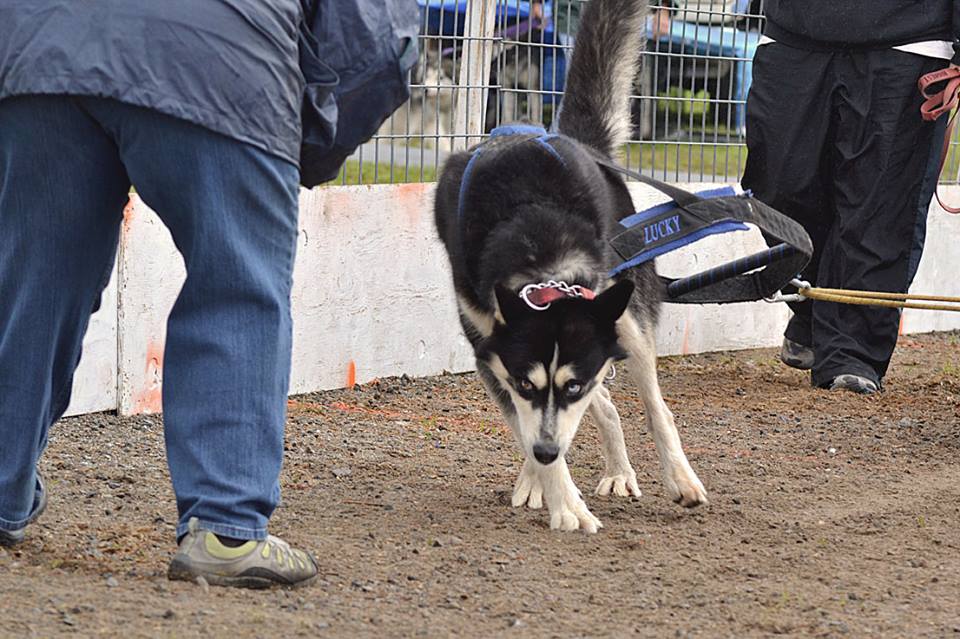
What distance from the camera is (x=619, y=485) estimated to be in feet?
14.1

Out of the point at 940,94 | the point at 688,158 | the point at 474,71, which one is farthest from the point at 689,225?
the point at 688,158

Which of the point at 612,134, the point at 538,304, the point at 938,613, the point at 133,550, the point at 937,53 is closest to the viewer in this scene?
the point at 938,613

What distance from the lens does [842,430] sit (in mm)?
5336

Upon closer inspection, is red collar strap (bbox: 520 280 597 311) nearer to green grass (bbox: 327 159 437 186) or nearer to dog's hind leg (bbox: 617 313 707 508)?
dog's hind leg (bbox: 617 313 707 508)

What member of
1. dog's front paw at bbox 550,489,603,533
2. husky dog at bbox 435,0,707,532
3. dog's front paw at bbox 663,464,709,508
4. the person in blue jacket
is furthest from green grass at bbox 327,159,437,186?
the person in blue jacket

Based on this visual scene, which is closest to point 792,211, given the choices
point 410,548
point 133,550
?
point 410,548

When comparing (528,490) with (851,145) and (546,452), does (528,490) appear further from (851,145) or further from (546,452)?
(851,145)

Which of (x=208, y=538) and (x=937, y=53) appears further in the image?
(x=937, y=53)

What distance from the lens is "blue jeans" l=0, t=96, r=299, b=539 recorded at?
2688mm

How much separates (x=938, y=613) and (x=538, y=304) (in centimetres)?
131

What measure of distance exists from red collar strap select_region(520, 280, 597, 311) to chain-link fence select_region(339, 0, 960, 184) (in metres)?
1.93

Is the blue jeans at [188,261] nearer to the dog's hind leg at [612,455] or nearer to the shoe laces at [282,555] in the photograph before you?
the shoe laces at [282,555]

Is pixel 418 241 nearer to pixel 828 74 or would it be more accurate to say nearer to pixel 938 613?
pixel 828 74

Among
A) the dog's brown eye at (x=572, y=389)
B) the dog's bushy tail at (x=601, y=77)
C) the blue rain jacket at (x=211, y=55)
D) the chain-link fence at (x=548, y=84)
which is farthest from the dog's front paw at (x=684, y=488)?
the chain-link fence at (x=548, y=84)
